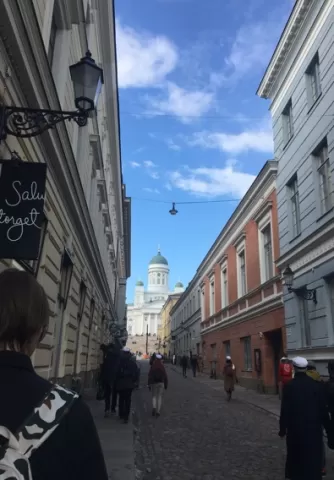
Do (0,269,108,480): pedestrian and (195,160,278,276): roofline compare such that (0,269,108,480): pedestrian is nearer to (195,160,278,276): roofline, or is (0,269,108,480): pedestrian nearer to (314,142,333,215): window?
(314,142,333,215): window

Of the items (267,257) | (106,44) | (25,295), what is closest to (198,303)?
(267,257)

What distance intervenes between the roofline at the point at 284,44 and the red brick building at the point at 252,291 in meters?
3.69

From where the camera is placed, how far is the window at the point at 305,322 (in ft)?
50.8

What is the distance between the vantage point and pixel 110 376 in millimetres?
12023

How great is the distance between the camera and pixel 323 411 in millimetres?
5559

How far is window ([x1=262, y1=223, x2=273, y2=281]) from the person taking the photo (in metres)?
20.6

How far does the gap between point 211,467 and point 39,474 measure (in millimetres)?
6786

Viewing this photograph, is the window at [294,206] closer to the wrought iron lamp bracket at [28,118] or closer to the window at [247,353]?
the window at [247,353]

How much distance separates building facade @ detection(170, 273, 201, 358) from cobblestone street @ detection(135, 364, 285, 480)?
2906cm

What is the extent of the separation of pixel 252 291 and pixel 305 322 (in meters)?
6.83

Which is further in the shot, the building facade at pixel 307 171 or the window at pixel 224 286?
the window at pixel 224 286

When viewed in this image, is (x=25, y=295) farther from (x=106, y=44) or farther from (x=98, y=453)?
(x=106, y=44)

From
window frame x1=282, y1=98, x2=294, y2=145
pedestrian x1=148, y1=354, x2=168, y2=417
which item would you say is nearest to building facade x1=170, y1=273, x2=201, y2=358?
window frame x1=282, y1=98, x2=294, y2=145

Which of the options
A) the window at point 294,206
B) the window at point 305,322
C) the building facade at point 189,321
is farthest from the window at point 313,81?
the building facade at point 189,321
